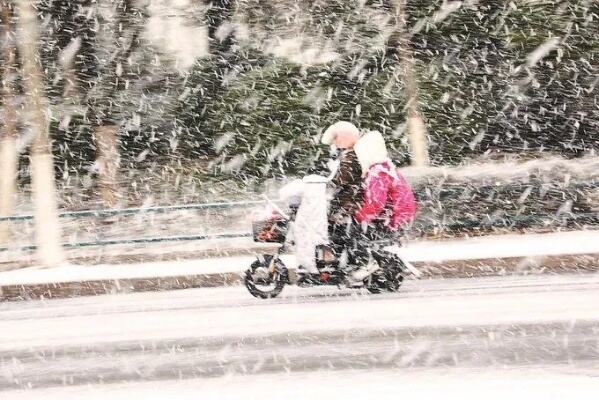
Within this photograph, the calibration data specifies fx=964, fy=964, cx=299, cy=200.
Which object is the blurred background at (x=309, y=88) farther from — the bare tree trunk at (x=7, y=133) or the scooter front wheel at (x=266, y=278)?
Result: the scooter front wheel at (x=266, y=278)

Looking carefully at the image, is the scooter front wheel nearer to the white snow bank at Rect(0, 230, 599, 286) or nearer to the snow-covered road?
the snow-covered road

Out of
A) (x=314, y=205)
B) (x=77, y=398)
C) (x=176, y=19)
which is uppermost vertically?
(x=176, y=19)

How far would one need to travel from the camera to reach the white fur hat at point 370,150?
9016mm

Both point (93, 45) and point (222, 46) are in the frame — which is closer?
point (93, 45)

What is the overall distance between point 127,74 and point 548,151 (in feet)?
29.6

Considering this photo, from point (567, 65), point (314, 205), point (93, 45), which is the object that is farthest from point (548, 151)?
point (314, 205)

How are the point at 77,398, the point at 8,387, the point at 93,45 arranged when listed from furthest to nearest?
the point at 93,45 < the point at 8,387 < the point at 77,398

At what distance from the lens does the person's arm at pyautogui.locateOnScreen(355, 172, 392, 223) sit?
8969mm

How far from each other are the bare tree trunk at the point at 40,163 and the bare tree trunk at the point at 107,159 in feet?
18.2

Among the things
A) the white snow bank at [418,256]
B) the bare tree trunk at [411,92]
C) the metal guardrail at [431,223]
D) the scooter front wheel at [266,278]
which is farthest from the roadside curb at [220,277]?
the bare tree trunk at [411,92]

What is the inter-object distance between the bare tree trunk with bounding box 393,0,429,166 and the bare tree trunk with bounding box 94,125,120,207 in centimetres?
598

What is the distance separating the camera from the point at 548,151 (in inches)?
810

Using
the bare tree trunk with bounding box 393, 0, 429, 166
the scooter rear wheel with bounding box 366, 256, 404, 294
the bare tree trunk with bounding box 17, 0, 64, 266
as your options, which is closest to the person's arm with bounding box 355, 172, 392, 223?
the scooter rear wheel with bounding box 366, 256, 404, 294

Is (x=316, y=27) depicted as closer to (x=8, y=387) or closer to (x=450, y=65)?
(x=450, y=65)
